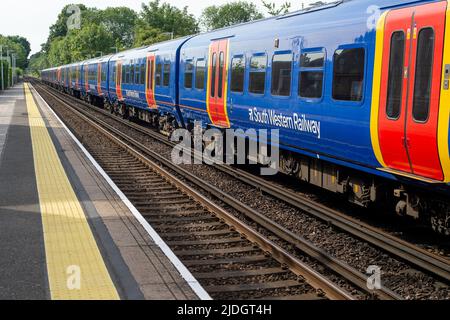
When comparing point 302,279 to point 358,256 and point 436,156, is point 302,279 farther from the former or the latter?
point 436,156

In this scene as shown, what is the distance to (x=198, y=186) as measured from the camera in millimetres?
12344

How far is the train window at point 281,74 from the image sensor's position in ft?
34.6

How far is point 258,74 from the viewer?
38.9 ft

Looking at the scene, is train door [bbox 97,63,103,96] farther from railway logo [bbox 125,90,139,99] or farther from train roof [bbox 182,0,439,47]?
train roof [bbox 182,0,439,47]

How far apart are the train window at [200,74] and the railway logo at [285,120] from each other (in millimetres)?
3458

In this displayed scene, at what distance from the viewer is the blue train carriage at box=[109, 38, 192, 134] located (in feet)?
61.4

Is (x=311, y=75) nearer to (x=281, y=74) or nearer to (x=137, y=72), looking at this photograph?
(x=281, y=74)

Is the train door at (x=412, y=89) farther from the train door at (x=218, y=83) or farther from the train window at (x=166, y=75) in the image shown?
the train window at (x=166, y=75)

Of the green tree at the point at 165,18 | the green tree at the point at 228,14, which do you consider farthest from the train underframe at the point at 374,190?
the green tree at the point at 228,14

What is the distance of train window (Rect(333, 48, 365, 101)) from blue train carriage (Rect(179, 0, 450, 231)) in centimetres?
1

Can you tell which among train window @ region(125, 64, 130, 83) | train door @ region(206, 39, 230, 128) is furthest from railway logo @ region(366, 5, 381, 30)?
train window @ region(125, 64, 130, 83)

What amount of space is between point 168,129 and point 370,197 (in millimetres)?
12263

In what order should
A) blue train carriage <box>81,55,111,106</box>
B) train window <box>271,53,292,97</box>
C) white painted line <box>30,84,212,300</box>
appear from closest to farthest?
white painted line <box>30,84,212,300</box>
train window <box>271,53,292,97</box>
blue train carriage <box>81,55,111,106</box>

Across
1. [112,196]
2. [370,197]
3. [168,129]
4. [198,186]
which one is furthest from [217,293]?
[168,129]
